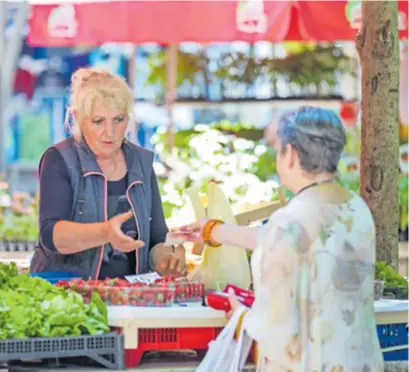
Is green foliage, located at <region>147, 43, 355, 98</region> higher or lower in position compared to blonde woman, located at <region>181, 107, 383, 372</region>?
higher

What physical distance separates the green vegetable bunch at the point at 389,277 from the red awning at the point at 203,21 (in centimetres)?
463

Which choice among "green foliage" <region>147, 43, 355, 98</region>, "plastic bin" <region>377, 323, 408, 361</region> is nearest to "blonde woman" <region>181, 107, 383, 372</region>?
"plastic bin" <region>377, 323, 408, 361</region>

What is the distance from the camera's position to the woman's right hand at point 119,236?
12.8ft

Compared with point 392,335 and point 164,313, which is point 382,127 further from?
point 164,313

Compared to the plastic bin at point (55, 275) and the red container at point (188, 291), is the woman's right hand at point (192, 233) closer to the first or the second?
the red container at point (188, 291)

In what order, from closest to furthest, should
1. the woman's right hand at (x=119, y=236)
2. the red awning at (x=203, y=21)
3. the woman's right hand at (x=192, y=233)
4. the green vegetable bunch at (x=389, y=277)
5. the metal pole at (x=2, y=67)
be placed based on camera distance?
1. the woman's right hand at (x=192, y=233)
2. the woman's right hand at (x=119, y=236)
3. the green vegetable bunch at (x=389, y=277)
4. the red awning at (x=203, y=21)
5. the metal pole at (x=2, y=67)

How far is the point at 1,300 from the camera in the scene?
363 centimetres

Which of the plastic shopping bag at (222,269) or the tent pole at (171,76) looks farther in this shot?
the tent pole at (171,76)

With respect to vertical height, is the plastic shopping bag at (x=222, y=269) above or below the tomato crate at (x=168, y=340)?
above

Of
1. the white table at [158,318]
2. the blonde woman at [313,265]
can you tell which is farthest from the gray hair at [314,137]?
the white table at [158,318]

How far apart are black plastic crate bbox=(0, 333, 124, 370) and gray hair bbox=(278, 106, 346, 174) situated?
0.96 m

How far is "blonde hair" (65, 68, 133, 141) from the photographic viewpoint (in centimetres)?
428

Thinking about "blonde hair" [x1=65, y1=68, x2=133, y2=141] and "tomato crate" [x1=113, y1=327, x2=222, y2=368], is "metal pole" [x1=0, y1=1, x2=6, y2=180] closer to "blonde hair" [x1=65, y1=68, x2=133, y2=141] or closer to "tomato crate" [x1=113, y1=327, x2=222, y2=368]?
"blonde hair" [x1=65, y1=68, x2=133, y2=141]

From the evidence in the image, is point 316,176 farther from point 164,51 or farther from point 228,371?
point 164,51
